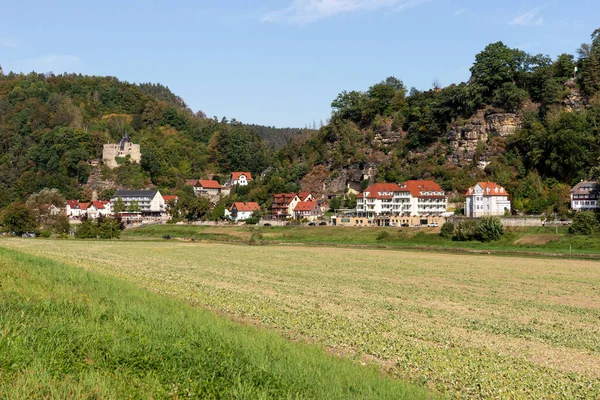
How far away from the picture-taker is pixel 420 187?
11006 cm

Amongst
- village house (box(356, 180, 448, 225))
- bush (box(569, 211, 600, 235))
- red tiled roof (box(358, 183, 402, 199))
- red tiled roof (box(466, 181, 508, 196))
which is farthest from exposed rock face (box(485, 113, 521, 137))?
bush (box(569, 211, 600, 235))

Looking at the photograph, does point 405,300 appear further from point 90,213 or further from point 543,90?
point 90,213

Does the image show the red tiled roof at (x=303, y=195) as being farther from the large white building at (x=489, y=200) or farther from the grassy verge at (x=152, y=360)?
A: the grassy verge at (x=152, y=360)

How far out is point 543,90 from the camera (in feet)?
375

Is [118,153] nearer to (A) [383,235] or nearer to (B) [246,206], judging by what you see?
(B) [246,206]

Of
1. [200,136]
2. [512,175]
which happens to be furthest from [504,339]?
[200,136]

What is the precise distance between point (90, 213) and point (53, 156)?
34.0 m

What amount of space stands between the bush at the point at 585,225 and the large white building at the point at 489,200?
2234 centimetres

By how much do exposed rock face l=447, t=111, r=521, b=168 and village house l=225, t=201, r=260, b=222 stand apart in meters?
46.2

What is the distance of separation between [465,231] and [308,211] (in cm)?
4762

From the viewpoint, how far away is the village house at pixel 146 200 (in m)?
146

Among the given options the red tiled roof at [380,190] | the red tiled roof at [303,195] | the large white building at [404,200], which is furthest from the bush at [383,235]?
the red tiled roof at [303,195]

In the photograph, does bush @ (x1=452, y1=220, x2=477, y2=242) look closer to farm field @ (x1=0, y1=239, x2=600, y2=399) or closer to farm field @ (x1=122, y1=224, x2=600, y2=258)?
farm field @ (x1=122, y1=224, x2=600, y2=258)

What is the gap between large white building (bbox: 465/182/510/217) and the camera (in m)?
93.8
